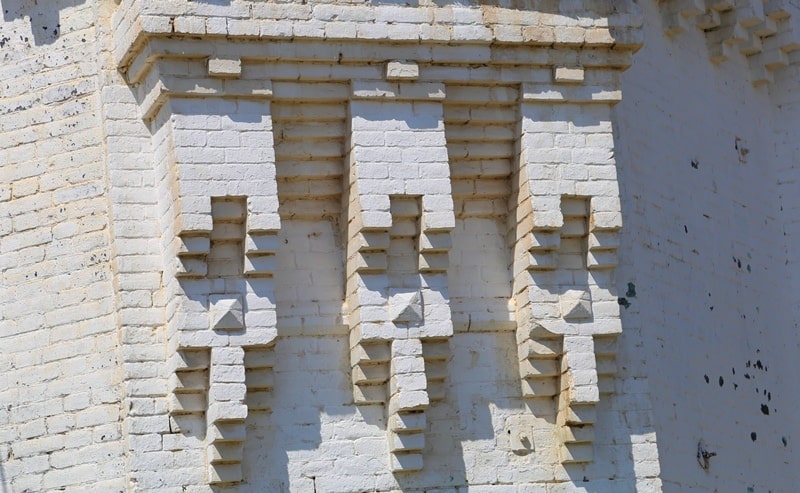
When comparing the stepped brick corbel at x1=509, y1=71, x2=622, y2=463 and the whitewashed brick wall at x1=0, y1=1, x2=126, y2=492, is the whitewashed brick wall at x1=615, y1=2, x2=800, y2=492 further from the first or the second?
the whitewashed brick wall at x1=0, y1=1, x2=126, y2=492

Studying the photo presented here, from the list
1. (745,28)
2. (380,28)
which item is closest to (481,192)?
(380,28)

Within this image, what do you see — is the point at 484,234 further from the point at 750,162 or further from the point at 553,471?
the point at 750,162

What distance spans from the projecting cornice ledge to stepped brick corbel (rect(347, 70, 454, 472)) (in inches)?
11.0

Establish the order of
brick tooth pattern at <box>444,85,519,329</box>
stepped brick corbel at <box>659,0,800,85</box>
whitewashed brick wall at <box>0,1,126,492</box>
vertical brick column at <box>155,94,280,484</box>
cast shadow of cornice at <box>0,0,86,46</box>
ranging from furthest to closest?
stepped brick corbel at <box>659,0,800,85</box>
brick tooth pattern at <box>444,85,519,329</box>
cast shadow of cornice at <box>0,0,86,46</box>
whitewashed brick wall at <box>0,1,126,492</box>
vertical brick column at <box>155,94,280,484</box>

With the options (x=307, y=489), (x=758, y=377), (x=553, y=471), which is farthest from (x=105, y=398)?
(x=758, y=377)

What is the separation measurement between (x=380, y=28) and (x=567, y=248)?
197cm

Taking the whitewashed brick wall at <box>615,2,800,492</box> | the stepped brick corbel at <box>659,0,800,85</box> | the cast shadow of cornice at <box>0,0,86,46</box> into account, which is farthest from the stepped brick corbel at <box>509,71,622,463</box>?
the cast shadow of cornice at <box>0,0,86,46</box>

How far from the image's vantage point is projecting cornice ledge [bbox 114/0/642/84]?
36.7ft

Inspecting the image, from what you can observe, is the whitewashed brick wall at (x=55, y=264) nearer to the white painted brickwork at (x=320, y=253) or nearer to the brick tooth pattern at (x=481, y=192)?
the white painted brickwork at (x=320, y=253)

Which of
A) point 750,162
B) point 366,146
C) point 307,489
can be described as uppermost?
point 750,162

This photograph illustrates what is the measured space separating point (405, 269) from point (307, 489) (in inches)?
61.3

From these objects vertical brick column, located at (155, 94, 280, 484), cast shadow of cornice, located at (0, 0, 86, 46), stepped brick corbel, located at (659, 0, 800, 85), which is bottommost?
vertical brick column, located at (155, 94, 280, 484)

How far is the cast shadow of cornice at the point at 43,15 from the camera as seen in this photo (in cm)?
1184

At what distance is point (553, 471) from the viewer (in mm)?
11867
